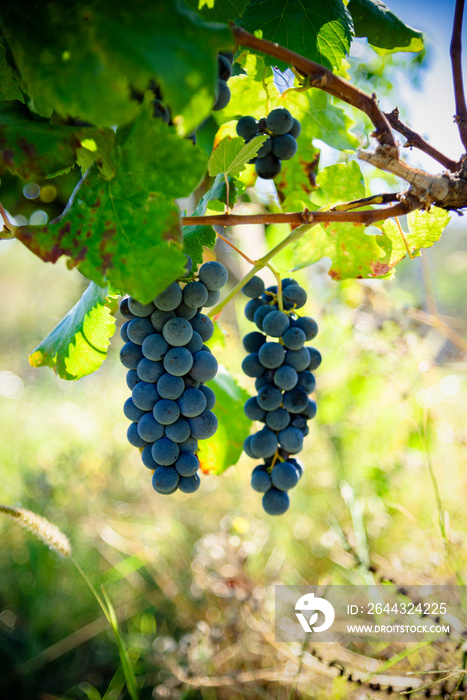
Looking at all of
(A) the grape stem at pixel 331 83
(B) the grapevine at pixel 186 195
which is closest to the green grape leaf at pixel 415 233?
(B) the grapevine at pixel 186 195

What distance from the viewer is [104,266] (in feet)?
1.34

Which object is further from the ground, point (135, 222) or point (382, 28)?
point (382, 28)

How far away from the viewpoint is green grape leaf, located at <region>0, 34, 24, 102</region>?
50 cm

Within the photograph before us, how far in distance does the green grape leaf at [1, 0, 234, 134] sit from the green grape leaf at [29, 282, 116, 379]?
231 millimetres

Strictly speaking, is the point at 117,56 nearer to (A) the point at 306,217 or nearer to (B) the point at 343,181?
(A) the point at 306,217

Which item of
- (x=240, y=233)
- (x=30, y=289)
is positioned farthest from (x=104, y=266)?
(x=30, y=289)

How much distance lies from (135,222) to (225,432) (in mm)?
429

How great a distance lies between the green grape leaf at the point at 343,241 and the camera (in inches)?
26.3

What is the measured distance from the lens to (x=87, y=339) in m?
0.55

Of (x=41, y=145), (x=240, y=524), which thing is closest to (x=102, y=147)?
(x=41, y=145)

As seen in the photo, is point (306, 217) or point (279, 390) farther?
point (279, 390)

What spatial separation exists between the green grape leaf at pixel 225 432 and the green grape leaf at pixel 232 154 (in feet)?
1.14

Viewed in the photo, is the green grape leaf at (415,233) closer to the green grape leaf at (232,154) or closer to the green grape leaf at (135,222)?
the green grape leaf at (232,154)

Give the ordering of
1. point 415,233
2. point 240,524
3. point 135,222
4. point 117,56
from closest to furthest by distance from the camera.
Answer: point 117,56 → point 135,222 → point 415,233 → point 240,524
